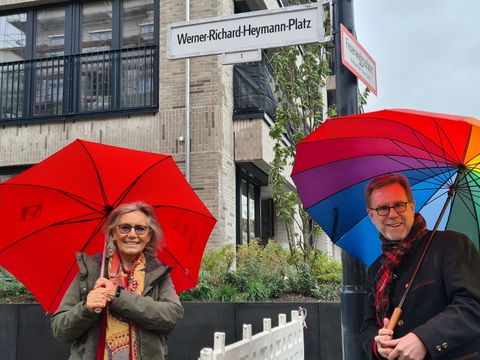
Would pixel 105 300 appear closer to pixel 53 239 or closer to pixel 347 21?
pixel 53 239

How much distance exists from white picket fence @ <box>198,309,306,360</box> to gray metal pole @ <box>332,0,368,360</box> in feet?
2.07

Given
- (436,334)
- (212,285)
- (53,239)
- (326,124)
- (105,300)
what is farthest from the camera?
(212,285)

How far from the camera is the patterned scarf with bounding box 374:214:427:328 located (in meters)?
2.46

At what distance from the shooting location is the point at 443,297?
2293mm

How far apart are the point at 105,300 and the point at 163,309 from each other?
0.99 ft

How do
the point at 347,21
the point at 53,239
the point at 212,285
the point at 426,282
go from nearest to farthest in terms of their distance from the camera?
the point at 426,282 → the point at 53,239 → the point at 347,21 → the point at 212,285

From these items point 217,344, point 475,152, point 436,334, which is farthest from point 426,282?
point 217,344

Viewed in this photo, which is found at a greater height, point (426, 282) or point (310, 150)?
point (310, 150)

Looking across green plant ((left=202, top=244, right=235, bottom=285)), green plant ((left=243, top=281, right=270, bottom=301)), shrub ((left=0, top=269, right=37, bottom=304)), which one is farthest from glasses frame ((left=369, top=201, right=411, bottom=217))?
shrub ((left=0, top=269, right=37, bottom=304))

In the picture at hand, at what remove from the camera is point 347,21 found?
13.1 ft

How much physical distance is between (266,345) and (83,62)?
28.0ft

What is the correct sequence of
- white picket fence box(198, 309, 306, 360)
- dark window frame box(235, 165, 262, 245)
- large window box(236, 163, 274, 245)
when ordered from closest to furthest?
white picket fence box(198, 309, 306, 360) < dark window frame box(235, 165, 262, 245) < large window box(236, 163, 274, 245)

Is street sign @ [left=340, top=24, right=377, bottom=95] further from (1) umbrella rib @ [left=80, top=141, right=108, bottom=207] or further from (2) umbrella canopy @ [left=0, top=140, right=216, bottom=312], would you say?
(1) umbrella rib @ [left=80, top=141, right=108, bottom=207]

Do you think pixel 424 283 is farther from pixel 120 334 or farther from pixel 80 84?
pixel 80 84
